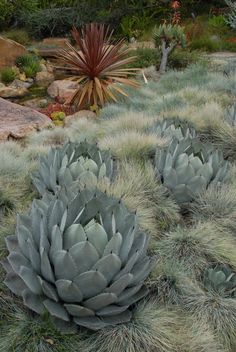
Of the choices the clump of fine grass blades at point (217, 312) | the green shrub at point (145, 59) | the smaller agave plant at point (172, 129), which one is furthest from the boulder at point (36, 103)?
the clump of fine grass blades at point (217, 312)

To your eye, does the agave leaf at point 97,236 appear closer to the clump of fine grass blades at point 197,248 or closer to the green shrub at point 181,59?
the clump of fine grass blades at point 197,248

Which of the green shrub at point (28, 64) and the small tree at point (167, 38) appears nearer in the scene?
the small tree at point (167, 38)

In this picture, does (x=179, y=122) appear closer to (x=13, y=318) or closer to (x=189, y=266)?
(x=189, y=266)

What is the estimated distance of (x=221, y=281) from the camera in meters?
2.35

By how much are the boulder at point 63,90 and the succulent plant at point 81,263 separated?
658cm

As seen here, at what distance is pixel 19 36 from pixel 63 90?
7.24 meters

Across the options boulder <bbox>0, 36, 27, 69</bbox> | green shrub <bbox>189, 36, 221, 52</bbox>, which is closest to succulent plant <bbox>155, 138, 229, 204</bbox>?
boulder <bbox>0, 36, 27, 69</bbox>

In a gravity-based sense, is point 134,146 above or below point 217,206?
above

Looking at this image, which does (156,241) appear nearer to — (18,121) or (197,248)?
(197,248)

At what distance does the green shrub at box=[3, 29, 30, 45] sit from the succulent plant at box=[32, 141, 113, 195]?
12.7m

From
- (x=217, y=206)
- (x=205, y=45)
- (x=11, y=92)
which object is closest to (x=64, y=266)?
(x=217, y=206)

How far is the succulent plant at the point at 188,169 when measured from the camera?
306 centimetres

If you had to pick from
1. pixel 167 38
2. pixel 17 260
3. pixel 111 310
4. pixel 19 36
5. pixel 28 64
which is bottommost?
pixel 28 64

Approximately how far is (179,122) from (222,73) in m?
3.83
